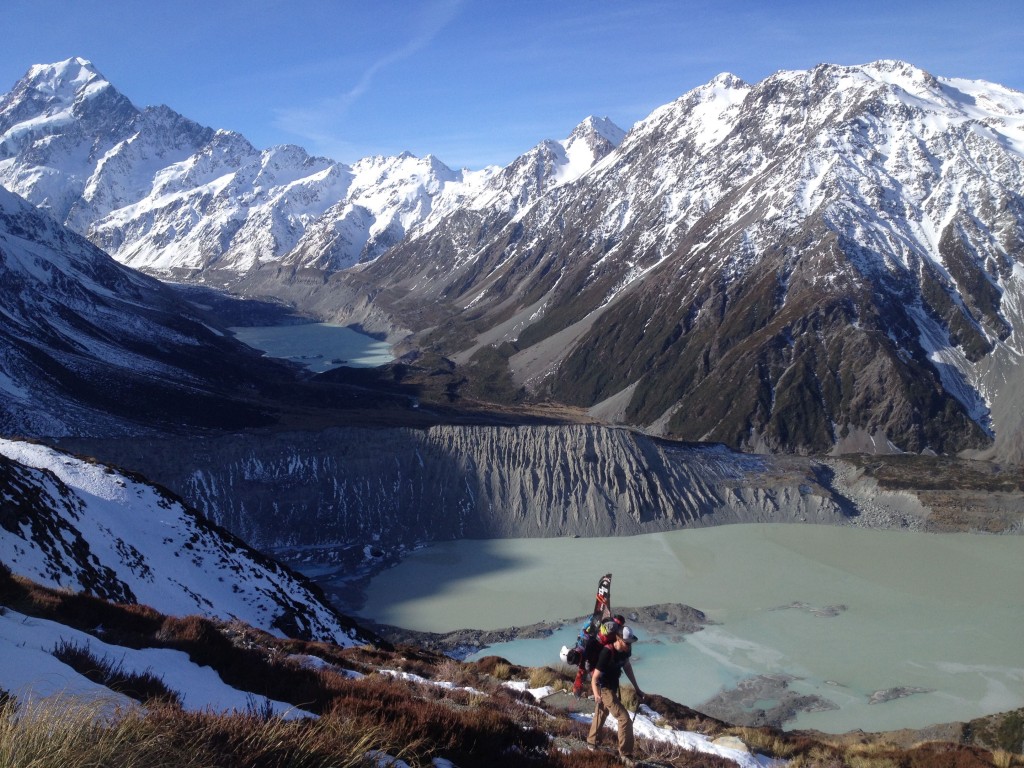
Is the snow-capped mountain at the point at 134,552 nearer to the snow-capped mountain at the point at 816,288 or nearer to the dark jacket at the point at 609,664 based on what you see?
the dark jacket at the point at 609,664

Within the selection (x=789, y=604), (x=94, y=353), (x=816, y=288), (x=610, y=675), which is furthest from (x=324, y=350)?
(x=610, y=675)

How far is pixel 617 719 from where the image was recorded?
10.1 metres

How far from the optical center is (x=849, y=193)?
125000 mm

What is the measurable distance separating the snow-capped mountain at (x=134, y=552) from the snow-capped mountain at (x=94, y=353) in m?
32.2

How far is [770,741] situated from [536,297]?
535ft

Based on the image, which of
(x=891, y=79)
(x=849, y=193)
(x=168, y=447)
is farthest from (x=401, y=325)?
(x=168, y=447)

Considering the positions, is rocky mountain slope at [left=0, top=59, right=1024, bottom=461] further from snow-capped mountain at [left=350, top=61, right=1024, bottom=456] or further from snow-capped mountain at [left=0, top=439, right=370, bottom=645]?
snow-capped mountain at [left=0, top=439, right=370, bottom=645]

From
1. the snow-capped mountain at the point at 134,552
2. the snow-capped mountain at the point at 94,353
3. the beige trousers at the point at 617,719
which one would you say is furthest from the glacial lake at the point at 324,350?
the beige trousers at the point at 617,719

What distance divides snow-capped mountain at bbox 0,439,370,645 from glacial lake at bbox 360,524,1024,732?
46.6 feet

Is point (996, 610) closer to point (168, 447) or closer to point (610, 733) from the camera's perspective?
point (610, 733)

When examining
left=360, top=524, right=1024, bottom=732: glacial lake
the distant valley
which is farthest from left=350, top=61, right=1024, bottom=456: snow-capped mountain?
left=360, top=524, right=1024, bottom=732: glacial lake

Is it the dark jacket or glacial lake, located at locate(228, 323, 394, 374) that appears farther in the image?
glacial lake, located at locate(228, 323, 394, 374)

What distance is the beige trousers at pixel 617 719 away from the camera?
9930mm

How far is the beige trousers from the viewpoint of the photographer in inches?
391
